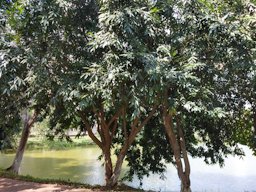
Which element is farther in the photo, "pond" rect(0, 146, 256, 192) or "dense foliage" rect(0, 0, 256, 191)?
"pond" rect(0, 146, 256, 192)

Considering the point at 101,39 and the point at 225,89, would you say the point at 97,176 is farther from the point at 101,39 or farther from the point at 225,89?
the point at 101,39

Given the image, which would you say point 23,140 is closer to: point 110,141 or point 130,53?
point 110,141

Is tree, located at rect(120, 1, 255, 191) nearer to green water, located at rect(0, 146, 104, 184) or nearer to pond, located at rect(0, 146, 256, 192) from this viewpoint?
pond, located at rect(0, 146, 256, 192)

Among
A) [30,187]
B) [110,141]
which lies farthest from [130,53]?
[30,187]

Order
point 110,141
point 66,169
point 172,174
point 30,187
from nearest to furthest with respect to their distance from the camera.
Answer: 1. point 30,187
2. point 110,141
3. point 172,174
4. point 66,169

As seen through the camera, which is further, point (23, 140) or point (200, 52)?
point (23, 140)

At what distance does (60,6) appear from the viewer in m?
6.49

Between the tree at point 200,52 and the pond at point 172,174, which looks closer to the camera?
the tree at point 200,52

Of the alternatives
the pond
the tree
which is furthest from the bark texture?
the pond

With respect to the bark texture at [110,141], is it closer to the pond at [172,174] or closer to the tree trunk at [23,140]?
the tree trunk at [23,140]

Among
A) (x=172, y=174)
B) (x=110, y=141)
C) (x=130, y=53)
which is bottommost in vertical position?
(x=172, y=174)

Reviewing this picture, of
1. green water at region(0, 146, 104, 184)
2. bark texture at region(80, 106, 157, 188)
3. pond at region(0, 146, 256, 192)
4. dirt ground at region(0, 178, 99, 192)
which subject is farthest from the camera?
green water at region(0, 146, 104, 184)

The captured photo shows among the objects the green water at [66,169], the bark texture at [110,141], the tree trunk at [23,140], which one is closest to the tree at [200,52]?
the bark texture at [110,141]

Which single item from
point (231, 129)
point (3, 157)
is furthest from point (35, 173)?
point (231, 129)
